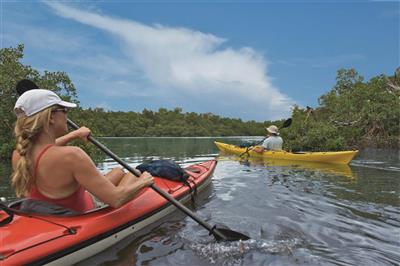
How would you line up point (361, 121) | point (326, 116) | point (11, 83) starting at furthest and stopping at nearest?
point (326, 116) → point (361, 121) → point (11, 83)

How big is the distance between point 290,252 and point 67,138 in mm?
2877

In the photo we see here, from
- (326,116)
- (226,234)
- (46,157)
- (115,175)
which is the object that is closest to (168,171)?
(115,175)

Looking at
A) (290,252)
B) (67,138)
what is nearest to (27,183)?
(67,138)

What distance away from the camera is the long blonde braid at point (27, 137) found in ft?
10.2

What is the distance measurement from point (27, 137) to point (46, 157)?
0.24 m

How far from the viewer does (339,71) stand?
34.9 meters

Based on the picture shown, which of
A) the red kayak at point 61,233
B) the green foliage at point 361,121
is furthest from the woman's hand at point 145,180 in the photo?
the green foliage at point 361,121

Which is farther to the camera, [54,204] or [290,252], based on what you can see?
[290,252]

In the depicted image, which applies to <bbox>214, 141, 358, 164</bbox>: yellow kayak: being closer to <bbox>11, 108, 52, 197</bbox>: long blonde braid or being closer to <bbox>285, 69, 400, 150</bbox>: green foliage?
<bbox>285, 69, 400, 150</bbox>: green foliage

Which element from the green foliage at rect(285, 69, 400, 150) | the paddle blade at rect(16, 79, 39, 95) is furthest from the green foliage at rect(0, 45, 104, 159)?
the green foliage at rect(285, 69, 400, 150)

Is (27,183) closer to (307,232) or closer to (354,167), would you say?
(307,232)

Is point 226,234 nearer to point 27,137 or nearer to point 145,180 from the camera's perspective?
point 145,180

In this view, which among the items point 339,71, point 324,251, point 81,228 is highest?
point 339,71

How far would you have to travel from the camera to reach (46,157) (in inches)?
123
